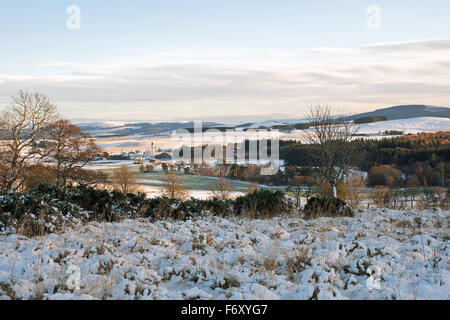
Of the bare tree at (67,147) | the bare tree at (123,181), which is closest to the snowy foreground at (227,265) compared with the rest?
the bare tree at (67,147)

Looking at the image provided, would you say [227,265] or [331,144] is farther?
[331,144]

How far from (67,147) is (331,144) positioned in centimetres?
2634

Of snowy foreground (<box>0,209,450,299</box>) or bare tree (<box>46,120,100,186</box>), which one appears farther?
bare tree (<box>46,120,100,186</box>)

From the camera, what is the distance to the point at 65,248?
6875 mm

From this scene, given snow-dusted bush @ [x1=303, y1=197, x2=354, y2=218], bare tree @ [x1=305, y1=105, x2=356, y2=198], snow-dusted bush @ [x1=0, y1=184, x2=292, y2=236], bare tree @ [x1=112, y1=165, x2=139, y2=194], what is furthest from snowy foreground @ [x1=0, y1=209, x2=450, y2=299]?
bare tree @ [x1=112, y1=165, x2=139, y2=194]

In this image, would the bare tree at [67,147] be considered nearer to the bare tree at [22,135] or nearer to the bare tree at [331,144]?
the bare tree at [22,135]

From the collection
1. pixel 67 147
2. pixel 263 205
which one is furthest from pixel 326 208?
pixel 67 147

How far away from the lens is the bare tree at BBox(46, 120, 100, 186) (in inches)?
1382

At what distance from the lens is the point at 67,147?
35.8 meters

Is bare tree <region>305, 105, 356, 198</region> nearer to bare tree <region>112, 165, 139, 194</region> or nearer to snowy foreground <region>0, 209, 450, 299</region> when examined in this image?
snowy foreground <region>0, 209, 450, 299</region>

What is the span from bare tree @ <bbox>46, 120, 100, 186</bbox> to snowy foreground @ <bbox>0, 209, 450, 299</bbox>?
29277 millimetres

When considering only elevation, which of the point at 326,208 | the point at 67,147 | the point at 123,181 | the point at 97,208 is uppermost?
the point at 67,147

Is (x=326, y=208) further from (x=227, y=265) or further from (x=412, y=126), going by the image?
(x=412, y=126)
